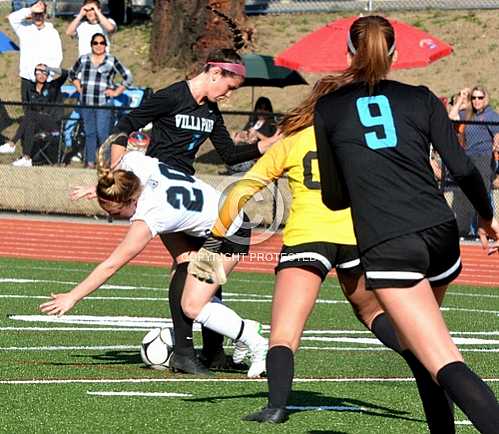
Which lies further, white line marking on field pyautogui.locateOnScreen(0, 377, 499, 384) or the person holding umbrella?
white line marking on field pyautogui.locateOnScreen(0, 377, 499, 384)

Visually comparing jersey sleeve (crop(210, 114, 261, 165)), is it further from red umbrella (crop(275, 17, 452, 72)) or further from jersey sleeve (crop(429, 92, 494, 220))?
red umbrella (crop(275, 17, 452, 72))

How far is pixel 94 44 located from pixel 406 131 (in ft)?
55.3

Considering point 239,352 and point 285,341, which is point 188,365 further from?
point 285,341

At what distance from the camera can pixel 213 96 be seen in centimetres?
929

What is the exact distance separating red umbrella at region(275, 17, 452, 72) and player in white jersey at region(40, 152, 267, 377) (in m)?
12.1

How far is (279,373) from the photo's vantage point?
6652mm

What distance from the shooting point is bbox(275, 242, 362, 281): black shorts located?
6.79 m

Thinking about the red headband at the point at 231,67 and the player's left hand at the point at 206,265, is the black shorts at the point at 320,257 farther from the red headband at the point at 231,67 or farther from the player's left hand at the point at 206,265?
the red headband at the point at 231,67

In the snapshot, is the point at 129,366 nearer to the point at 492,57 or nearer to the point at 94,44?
the point at 94,44

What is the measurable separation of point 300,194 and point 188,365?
2203 mm

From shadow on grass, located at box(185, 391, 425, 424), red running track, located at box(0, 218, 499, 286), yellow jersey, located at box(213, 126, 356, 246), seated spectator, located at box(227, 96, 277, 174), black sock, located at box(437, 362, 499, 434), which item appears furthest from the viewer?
seated spectator, located at box(227, 96, 277, 174)

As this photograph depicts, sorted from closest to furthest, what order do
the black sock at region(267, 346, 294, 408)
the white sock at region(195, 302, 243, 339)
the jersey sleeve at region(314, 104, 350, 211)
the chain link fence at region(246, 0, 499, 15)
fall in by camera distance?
the jersey sleeve at region(314, 104, 350, 211) < the black sock at region(267, 346, 294, 408) < the white sock at region(195, 302, 243, 339) < the chain link fence at region(246, 0, 499, 15)

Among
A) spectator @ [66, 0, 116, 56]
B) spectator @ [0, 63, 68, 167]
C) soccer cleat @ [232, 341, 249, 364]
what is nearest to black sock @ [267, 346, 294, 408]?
soccer cleat @ [232, 341, 249, 364]

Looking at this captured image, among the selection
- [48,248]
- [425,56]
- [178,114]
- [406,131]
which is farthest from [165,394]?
[425,56]
